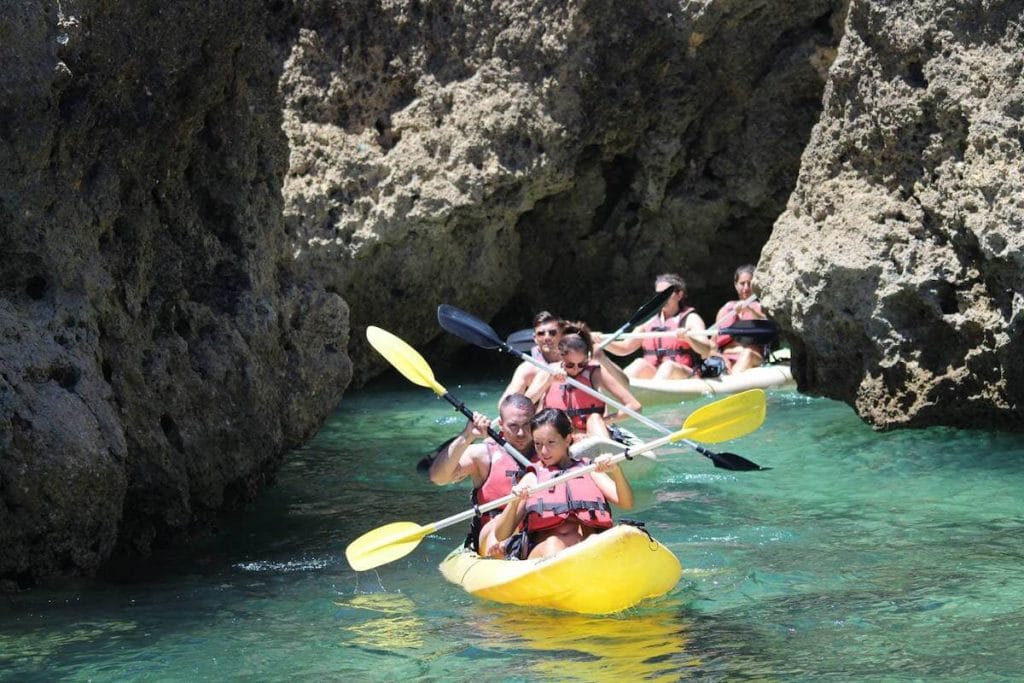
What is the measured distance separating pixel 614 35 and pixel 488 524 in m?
7.03

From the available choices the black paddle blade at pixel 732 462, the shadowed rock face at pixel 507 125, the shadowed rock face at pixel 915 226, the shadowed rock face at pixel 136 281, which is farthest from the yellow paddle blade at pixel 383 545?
the shadowed rock face at pixel 507 125

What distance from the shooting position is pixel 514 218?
13.5 m

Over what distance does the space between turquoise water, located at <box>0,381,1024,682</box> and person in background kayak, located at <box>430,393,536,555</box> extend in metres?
0.35

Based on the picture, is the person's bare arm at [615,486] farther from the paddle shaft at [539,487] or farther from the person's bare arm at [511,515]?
the person's bare arm at [511,515]

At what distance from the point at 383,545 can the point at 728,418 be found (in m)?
1.84

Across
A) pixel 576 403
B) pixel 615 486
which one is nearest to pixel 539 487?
pixel 615 486

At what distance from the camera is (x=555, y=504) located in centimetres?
660

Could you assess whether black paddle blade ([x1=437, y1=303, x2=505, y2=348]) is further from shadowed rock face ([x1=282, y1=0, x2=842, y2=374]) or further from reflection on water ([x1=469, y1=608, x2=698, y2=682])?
shadowed rock face ([x1=282, y1=0, x2=842, y2=374])

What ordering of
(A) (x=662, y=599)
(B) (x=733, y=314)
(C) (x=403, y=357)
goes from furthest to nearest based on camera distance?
(B) (x=733, y=314) → (C) (x=403, y=357) → (A) (x=662, y=599)

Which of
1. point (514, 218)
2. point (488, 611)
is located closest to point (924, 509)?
point (488, 611)

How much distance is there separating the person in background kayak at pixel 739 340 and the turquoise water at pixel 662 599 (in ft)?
10.6

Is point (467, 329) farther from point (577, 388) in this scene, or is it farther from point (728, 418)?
point (728, 418)

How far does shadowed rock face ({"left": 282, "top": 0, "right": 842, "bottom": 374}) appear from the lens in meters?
12.7

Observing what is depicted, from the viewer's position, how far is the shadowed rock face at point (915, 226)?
904 cm
